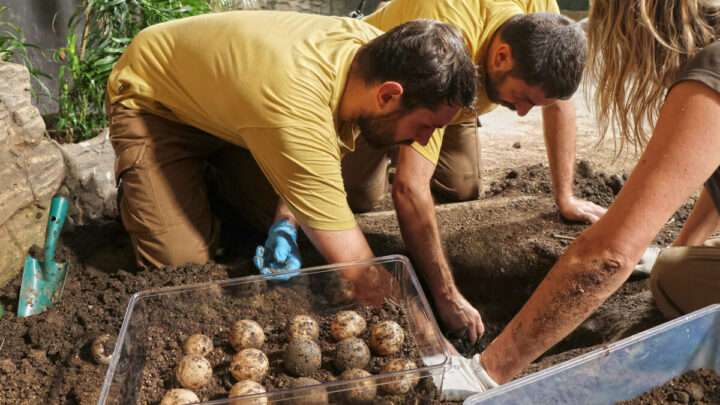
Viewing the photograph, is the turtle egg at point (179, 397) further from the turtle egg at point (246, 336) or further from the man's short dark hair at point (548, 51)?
the man's short dark hair at point (548, 51)

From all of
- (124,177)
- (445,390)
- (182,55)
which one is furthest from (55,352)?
(445,390)

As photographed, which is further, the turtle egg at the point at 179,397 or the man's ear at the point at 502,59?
the man's ear at the point at 502,59

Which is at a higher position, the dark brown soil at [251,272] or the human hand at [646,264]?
the human hand at [646,264]

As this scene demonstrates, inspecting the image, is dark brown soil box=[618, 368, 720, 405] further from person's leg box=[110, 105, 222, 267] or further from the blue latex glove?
person's leg box=[110, 105, 222, 267]

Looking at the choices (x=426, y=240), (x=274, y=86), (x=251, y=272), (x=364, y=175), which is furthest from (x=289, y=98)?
(x=364, y=175)

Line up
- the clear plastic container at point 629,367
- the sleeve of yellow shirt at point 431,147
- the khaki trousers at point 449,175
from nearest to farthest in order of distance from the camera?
the clear plastic container at point 629,367 → the sleeve of yellow shirt at point 431,147 → the khaki trousers at point 449,175

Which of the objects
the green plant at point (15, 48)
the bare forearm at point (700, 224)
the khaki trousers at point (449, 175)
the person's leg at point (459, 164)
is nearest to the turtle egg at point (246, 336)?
the khaki trousers at point (449, 175)

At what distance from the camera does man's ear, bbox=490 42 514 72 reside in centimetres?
242

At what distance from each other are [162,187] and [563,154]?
6.18ft

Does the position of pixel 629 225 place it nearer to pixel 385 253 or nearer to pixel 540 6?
pixel 385 253

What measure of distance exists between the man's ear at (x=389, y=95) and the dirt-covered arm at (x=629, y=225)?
0.77 m

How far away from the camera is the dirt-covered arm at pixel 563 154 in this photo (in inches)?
118

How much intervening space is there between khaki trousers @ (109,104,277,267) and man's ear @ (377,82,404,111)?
41.1 inches

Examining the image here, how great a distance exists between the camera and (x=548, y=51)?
2.33 m
